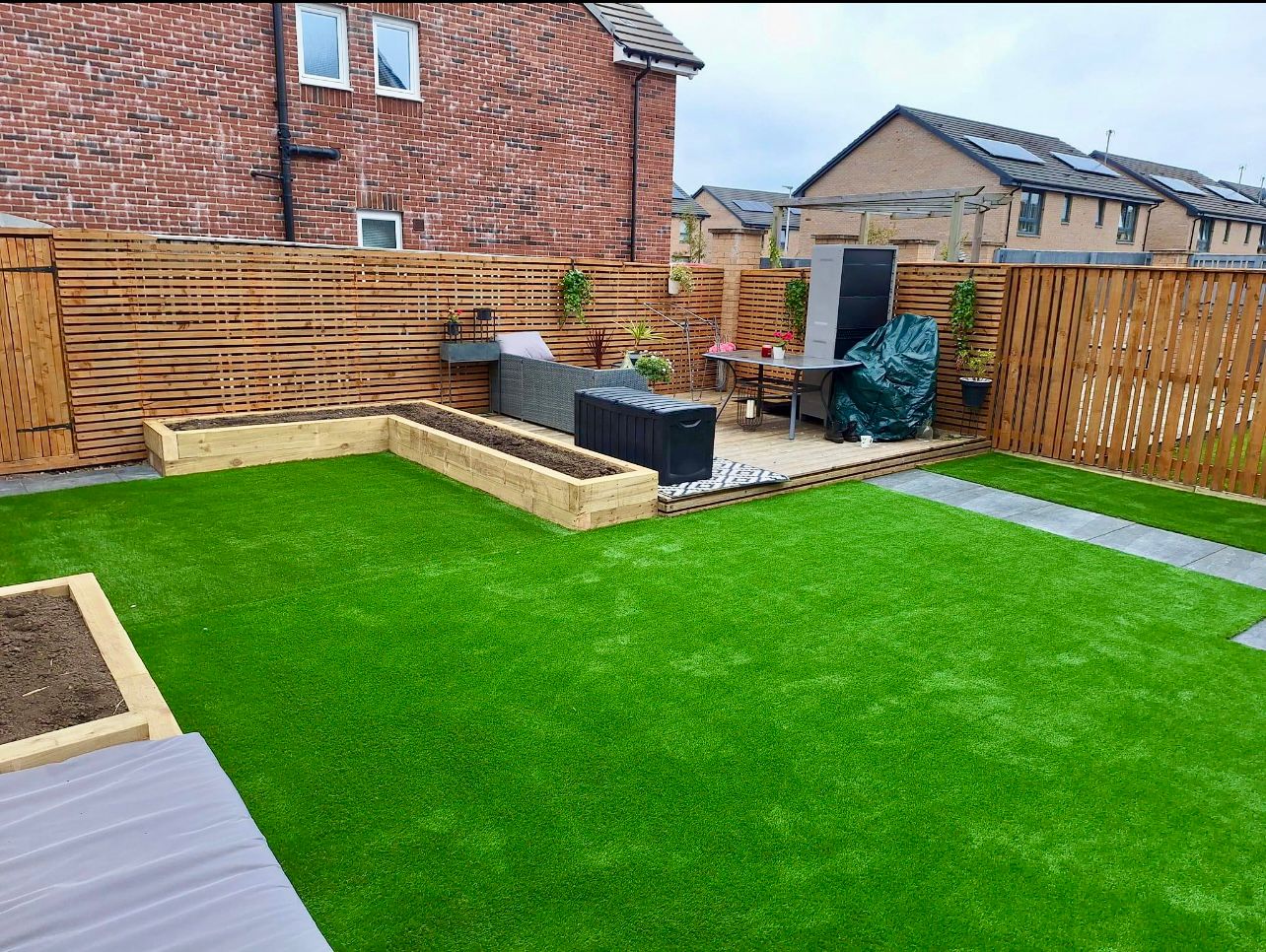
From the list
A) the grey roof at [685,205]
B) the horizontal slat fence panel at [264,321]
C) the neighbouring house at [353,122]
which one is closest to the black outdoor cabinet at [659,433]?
the horizontal slat fence panel at [264,321]

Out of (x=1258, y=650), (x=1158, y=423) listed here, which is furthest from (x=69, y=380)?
(x=1158, y=423)

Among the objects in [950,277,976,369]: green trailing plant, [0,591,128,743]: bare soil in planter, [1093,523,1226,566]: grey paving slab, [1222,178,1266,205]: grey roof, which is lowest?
[1093,523,1226,566]: grey paving slab

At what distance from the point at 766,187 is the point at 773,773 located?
45495 millimetres

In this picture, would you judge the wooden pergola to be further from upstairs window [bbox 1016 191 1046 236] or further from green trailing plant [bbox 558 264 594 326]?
upstairs window [bbox 1016 191 1046 236]

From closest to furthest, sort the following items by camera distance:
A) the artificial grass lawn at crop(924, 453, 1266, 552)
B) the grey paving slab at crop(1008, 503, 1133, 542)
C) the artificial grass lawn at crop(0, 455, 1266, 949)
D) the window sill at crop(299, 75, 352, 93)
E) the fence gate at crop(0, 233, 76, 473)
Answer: the artificial grass lawn at crop(0, 455, 1266, 949), the grey paving slab at crop(1008, 503, 1133, 542), the artificial grass lawn at crop(924, 453, 1266, 552), the fence gate at crop(0, 233, 76, 473), the window sill at crop(299, 75, 352, 93)

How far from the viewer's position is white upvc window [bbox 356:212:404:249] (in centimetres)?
1120

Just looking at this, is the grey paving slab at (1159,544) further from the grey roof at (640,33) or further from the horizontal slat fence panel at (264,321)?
the grey roof at (640,33)

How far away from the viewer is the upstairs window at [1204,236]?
127 feet

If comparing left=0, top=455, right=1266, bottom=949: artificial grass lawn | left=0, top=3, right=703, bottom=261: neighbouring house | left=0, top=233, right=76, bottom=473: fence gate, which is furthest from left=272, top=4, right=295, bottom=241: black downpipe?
left=0, top=455, right=1266, bottom=949: artificial grass lawn

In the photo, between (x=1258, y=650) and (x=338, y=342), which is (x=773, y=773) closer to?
(x=1258, y=650)

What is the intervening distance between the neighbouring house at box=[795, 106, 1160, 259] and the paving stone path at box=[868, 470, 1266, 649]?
21.1m

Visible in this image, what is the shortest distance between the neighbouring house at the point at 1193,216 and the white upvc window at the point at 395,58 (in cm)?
3469

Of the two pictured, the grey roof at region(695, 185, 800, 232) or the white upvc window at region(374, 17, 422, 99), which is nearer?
the white upvc window at region(374, 17, 422, 99)

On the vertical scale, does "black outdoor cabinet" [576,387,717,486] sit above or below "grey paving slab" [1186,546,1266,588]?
above
